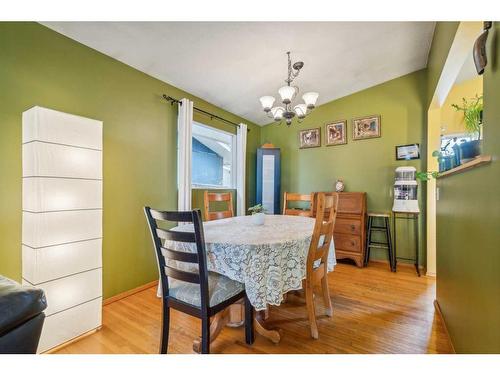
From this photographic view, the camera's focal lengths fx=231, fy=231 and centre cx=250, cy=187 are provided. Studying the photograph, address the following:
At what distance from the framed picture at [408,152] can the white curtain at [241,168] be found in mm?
2339

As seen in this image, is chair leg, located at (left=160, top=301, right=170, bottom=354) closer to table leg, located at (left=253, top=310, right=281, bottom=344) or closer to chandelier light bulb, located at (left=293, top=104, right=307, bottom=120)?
table leg, located at (left=253, top=310, right=281, bottom=344)

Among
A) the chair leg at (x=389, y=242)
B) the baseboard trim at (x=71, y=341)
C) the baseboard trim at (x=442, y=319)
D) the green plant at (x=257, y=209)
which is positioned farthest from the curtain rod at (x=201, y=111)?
the baseboard trim at (x=442, y=319)

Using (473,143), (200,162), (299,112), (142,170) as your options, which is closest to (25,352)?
(142,170)

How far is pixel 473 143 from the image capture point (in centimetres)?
125

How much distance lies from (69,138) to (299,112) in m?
1.99

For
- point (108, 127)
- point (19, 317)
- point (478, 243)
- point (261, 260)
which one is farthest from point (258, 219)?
point (108, 127)

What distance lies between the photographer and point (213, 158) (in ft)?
12.3

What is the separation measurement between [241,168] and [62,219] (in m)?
2.64

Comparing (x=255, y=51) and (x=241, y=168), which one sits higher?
(x=255, y=51)

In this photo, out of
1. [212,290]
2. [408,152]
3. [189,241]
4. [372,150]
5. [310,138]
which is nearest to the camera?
[189,241]

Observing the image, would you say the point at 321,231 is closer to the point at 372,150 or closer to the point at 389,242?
the point at 389,242

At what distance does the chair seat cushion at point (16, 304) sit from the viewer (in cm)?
76

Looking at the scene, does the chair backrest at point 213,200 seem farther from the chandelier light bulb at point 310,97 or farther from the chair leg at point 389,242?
the chair leg at point 389,242

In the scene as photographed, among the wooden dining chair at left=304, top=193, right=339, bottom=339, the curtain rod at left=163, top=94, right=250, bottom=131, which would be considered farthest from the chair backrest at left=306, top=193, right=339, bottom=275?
the curtain rod at left=163, top=94, right=250, bottom=131
